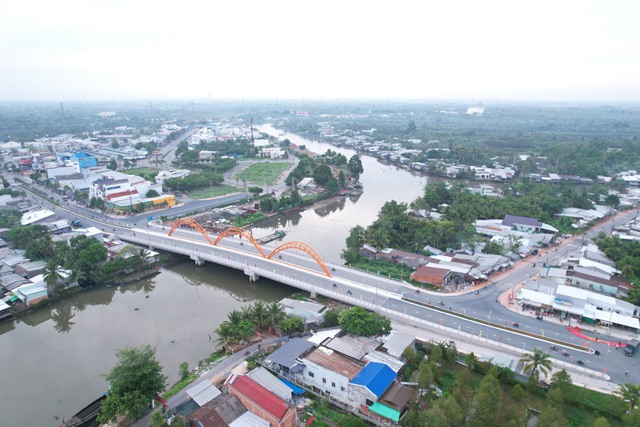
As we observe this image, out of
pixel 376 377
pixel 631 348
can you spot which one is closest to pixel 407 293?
pixel 376 377

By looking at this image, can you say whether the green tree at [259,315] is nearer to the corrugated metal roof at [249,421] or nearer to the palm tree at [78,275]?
the corrugated metal roof at [249,421]

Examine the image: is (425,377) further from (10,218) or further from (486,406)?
(10,218)

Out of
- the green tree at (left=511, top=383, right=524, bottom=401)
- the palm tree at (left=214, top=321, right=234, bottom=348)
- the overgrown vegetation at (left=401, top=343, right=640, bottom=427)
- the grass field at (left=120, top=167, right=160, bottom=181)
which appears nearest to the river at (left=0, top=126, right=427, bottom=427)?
the palm tree at (left=214, top=321, right=234, bottom=348)

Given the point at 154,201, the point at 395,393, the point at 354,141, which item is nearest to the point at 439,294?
the point at 395,393

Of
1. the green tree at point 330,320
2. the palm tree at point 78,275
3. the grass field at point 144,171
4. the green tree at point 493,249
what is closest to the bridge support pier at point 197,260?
the palm tree at point 78,275

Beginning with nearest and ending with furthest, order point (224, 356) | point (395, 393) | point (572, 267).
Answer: point (395, 393) → point (224, 356) → point (572, 267)

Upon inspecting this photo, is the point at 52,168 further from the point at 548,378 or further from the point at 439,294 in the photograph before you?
the point at 548,378
